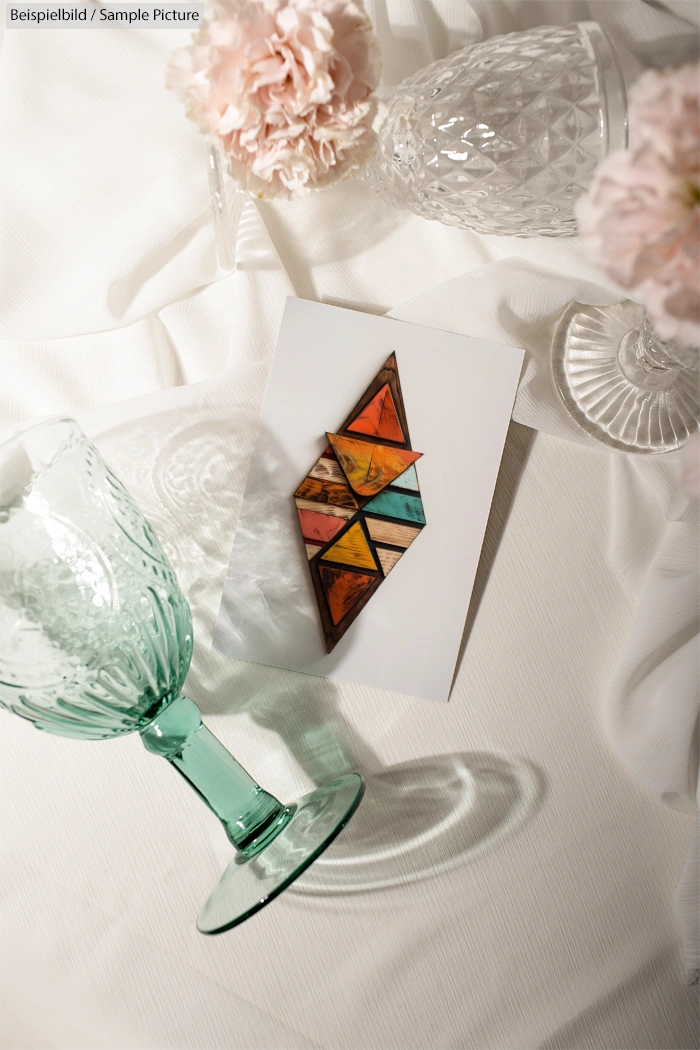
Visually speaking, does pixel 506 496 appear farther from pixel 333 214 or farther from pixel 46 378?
pixel 46 378

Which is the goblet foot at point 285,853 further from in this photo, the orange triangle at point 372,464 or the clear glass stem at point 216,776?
the orange triangle at point 372,464

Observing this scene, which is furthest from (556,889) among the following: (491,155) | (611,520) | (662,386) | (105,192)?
(105,192)

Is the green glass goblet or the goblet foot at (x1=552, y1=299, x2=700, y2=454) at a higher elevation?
the green glass goblet

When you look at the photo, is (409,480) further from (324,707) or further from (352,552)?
(324,707)

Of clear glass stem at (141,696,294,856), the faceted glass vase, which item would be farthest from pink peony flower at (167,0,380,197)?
clear glass stem at (141,696,294,856)

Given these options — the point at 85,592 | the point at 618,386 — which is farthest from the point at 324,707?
the point at 618,386

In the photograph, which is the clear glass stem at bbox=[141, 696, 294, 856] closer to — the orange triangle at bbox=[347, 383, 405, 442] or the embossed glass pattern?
the embossed glass pattern

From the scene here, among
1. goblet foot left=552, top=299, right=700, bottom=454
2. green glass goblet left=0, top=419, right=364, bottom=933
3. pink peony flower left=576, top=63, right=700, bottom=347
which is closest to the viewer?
pink peony flower left=576, top=63, right=700, bottom=347
